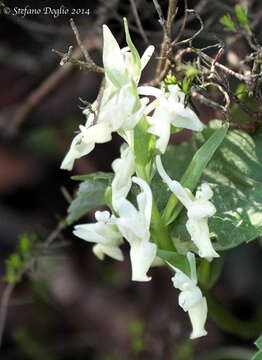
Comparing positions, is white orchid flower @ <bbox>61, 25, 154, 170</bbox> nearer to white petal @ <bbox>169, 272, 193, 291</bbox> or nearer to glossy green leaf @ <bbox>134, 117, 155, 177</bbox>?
glossy green leaf @ <bbox>134, 117, 155, 177</bbox>

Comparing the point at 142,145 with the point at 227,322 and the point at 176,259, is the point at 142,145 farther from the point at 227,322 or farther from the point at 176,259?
the point at 227,322

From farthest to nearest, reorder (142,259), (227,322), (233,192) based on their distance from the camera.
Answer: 1. (227,322)
2. (233,192)
3. (142,259)

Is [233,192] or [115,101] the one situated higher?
[115,101]

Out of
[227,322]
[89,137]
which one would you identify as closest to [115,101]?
[89,137]

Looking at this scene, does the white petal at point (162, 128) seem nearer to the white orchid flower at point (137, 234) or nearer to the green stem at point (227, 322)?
the white orchid flower at point (137, 234)

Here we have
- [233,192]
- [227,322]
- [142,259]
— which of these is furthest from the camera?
[227,322]

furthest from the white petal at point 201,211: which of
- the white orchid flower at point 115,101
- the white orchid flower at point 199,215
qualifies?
the white orchid flower at point 115,101
